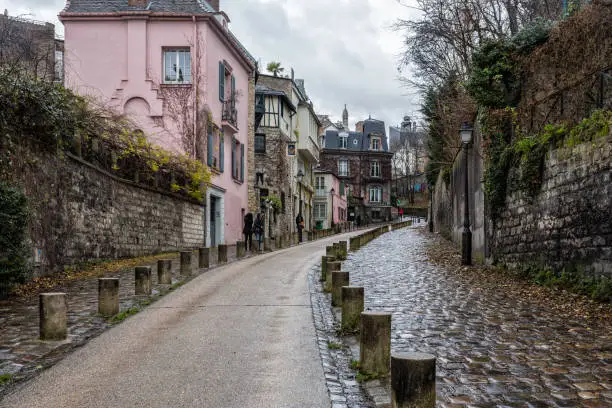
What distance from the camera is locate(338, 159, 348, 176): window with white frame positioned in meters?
76.7

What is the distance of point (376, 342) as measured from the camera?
207 inches

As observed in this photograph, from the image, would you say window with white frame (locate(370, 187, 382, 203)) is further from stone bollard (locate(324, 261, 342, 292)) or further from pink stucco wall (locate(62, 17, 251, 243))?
stone bollard (locate(324, 261, 342, 292))

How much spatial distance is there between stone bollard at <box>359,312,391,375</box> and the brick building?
233 ft

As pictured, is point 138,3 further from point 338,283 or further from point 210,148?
point 338,283

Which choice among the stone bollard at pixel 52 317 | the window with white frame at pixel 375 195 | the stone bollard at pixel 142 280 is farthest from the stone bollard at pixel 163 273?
the window with white frame at pixel 375 195

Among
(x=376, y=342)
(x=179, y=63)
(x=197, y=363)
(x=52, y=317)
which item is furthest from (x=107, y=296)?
(x=179, y=63)

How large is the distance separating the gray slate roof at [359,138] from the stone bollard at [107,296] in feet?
223

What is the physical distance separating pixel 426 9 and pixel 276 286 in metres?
12.0

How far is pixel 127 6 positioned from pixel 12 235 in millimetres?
17703

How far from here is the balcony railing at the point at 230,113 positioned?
27.0 metres

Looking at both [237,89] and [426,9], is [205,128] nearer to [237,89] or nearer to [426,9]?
[237,89]

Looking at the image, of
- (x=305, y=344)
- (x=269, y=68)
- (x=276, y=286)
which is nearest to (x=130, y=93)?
(x=276, y=286)

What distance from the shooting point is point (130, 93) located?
79.7ft

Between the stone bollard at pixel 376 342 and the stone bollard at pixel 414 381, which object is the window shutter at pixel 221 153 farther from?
the stone bollard at pixel 414 381
